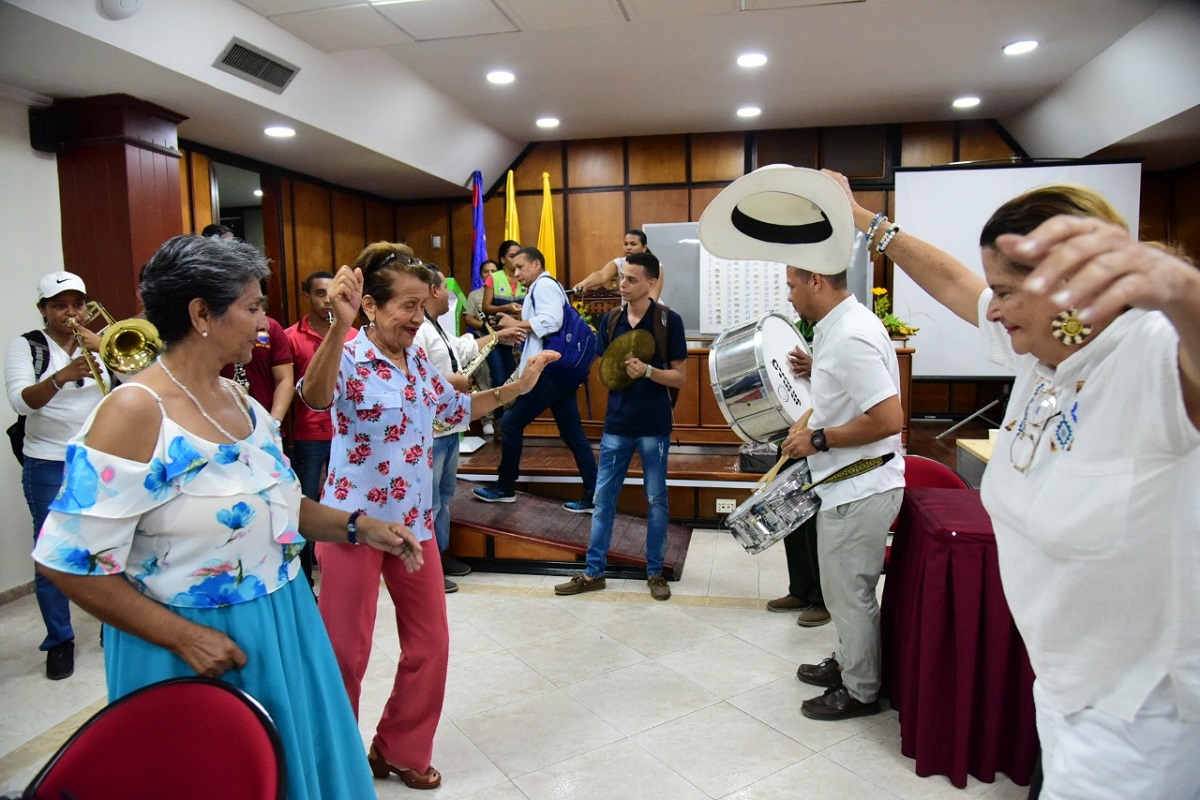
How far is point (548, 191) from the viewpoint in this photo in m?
8.70

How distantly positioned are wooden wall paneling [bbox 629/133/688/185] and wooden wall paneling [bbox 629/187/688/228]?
0.09 metres

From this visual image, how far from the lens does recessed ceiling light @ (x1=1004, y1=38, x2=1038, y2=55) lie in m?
5.79

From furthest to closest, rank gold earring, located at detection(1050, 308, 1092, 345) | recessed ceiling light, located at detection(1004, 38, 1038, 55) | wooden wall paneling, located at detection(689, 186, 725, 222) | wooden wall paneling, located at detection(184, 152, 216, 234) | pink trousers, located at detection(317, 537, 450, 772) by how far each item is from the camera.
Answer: wooden wall paneling, located at detection(689, 186, 725, 222) < wooden wall paneling, located at detection(184, 152, 216, 234) < recessed ceiling light, located at detection(1004, 38, 1038, 55) < pink trousers, located at detection(317, 537, 450, 772) < gold earring, located at detection(1050, 308, 1092, 345)

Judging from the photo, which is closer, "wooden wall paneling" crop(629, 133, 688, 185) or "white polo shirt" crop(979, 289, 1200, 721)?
"white polo shirt" crop(979, 289, 1200, 721)

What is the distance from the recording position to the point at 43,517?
340 centimetres

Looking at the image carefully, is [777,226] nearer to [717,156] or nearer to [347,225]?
[717,156]

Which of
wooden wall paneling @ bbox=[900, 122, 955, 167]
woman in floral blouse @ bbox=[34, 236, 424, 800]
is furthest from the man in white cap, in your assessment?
wooden wall paneling @ bbox=[900, 122, 955, 167]

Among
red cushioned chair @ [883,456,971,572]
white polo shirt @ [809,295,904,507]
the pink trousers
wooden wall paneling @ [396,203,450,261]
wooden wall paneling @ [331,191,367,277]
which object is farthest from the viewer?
wooden wall paneling @ [396,203,450,261]

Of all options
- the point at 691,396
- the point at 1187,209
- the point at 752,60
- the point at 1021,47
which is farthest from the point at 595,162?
the point at 1187,209

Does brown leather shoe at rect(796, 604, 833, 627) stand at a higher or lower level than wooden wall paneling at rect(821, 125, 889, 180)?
lower

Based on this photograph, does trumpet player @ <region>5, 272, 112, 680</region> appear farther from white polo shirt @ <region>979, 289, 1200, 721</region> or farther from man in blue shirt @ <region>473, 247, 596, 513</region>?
white polo shirt @ <region>979, 289, 1200, 721</region>

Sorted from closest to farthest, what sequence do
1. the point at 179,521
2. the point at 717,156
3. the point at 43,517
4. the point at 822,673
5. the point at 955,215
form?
1. the point at 179,521
2. the point at 822,673
3. the point at 43,517
4. the point at 955,215
5. the point at 717,156

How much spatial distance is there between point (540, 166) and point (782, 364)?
20.8 feet

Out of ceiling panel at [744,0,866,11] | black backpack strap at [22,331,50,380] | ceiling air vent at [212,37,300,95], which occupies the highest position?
ceiling panel at [744,0,866,11]
